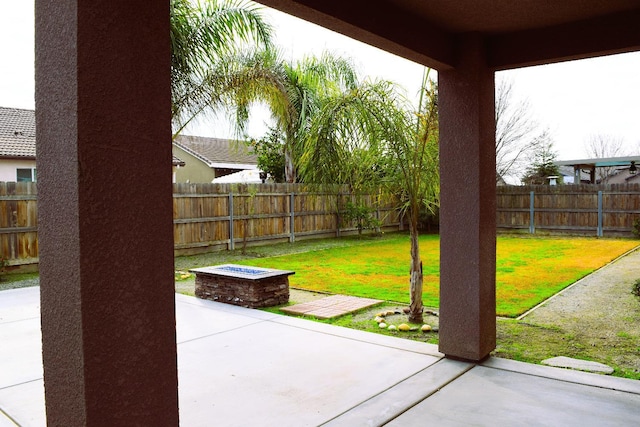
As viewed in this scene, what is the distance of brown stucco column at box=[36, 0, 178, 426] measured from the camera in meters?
1.63

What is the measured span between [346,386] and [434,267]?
6.53 metres

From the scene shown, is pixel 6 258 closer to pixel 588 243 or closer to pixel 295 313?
pixel 295 313

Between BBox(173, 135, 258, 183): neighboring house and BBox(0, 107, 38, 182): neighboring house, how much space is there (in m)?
8.03

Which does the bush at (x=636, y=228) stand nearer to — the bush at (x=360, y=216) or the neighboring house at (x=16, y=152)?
the bush at (x=360, y=216)

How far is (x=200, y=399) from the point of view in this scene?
138 inches

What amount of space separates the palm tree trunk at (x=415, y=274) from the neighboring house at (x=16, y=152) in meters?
13.0

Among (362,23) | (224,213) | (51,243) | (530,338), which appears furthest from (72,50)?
(224,213)

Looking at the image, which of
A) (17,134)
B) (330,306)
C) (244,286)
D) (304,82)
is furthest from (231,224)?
(17,134)

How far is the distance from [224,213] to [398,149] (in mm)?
8298

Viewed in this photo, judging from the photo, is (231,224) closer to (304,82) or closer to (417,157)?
(304,82)

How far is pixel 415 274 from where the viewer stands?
5445 mm

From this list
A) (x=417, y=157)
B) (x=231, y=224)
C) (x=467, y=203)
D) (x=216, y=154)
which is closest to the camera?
(x=467, y=203)

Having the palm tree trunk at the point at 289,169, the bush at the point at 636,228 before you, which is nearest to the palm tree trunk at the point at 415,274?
the palm tree trunk at the point at 289,169

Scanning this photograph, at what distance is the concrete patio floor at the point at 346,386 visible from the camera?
3174mm
